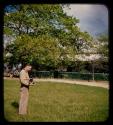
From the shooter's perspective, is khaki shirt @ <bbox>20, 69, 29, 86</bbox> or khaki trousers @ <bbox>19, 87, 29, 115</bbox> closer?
khaki shirt @ <bbox>20, 69, 29, 86</bbox>

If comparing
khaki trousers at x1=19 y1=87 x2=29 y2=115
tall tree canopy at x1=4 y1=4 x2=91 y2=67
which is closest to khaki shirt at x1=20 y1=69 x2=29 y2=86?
khaki trousers at x1=19 y1=87 x2=29 y2=115

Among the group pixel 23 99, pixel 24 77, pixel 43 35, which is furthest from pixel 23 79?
Result: pixel 43 35

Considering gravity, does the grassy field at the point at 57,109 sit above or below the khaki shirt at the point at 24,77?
below

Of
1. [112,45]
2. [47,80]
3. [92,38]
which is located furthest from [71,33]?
[112,45]

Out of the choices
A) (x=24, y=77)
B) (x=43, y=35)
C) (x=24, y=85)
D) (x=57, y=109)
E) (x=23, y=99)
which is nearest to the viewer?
(x=24, y=77)

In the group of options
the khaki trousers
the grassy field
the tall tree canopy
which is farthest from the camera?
the tall tree canopy

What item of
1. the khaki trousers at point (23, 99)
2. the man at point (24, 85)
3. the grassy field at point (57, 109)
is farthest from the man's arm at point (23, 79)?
the grassy field at point (57, 109)

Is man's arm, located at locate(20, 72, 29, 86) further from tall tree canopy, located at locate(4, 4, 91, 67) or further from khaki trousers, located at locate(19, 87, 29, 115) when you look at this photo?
tall tree canopy, located at locate(4, 4, 91, 67)

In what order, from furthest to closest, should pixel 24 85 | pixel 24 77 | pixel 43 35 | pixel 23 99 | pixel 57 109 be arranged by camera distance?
pixel 43 35 < pixel 57 109 < pixel 23 99 < pixel 24 85 < pixel 24 77

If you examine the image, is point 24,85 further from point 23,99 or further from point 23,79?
point 23,99

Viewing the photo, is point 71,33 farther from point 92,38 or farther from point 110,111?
point 110,111

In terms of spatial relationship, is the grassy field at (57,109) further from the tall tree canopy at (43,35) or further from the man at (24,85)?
the tall tree canopy at (43,35)

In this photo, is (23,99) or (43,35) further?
(43,35)

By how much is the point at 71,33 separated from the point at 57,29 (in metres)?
Answer: 2.04
